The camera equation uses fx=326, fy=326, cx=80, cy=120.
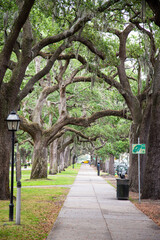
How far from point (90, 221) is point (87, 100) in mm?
20975

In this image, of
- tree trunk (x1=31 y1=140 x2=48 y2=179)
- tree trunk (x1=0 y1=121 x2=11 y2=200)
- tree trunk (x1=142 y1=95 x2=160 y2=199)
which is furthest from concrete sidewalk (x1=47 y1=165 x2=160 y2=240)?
tree trunk (x1=31 y1=140 x2=48 y2=179)

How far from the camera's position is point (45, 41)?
43.9 feet

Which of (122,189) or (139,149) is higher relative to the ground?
(139,149)

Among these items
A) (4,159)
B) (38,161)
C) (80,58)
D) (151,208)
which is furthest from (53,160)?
(151,208)

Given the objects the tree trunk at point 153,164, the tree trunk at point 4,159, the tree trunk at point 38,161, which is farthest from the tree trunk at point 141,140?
the tree trunk at point 38,161

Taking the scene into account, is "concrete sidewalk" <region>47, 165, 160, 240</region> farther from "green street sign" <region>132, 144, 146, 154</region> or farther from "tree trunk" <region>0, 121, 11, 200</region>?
"green street sign" <region>132, 144, 146, 154</region>

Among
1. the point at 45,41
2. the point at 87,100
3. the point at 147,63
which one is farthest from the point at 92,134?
the point at 45,41

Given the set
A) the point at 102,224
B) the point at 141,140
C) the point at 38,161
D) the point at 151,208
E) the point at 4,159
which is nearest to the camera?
the point at 102,224

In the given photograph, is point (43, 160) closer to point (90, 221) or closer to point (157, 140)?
point (157, 140)

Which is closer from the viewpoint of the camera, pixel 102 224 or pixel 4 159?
pixel 102 224

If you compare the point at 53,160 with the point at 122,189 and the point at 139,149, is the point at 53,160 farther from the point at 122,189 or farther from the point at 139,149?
the point at 139,149

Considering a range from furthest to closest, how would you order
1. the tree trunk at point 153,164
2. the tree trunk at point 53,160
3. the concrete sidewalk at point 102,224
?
the tree trunk at point 53,160 → the tree trunk at point 153,164 → the concrete sidewalk at point 102,224

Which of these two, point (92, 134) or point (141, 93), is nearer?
point (141, 93)

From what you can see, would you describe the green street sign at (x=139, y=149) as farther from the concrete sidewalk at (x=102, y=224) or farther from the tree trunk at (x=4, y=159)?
the tree trunk at (x=4, y=159)
